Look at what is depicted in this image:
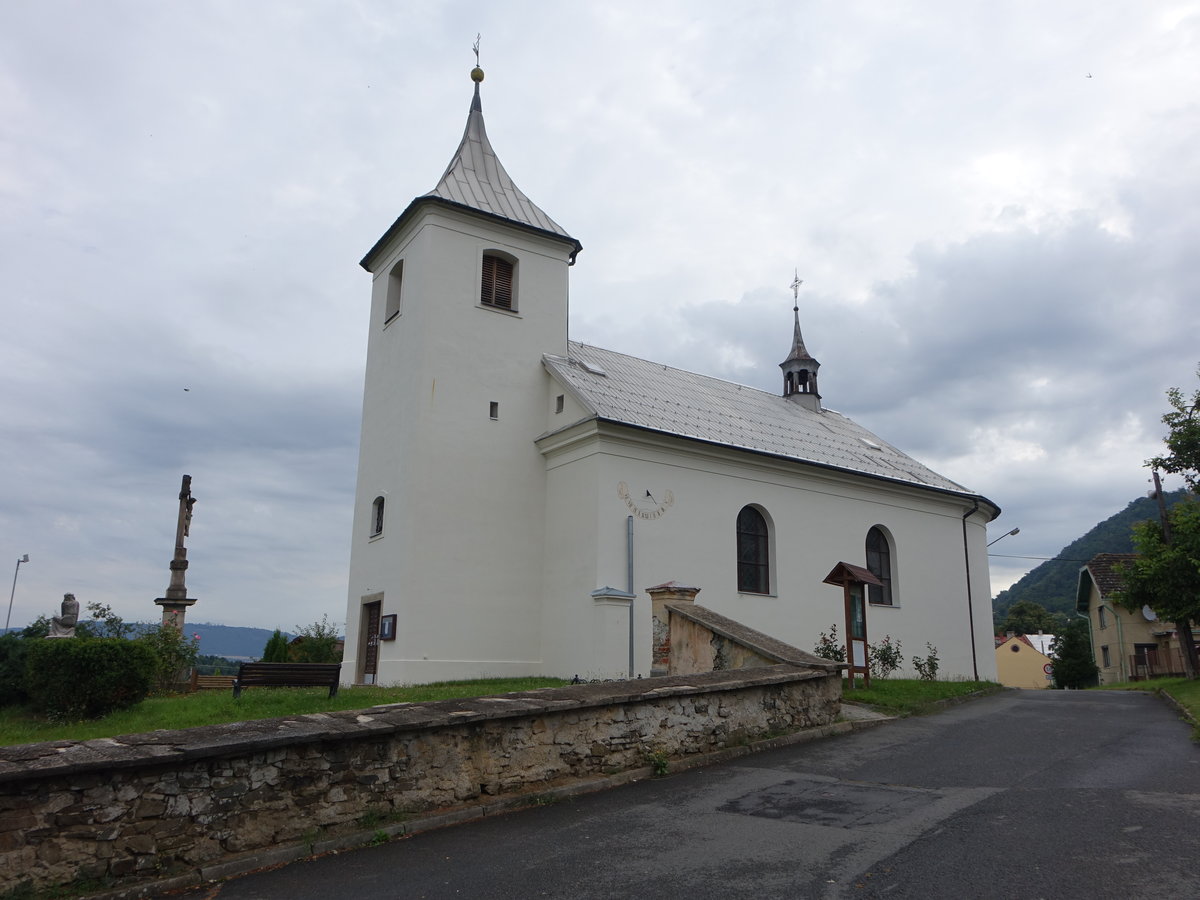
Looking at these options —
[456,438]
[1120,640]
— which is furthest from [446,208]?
[1120,640]

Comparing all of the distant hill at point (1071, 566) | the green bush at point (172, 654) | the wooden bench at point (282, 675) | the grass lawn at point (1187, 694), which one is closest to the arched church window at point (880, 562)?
the grass lawn at point (1187, 694)

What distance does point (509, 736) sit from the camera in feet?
26.8

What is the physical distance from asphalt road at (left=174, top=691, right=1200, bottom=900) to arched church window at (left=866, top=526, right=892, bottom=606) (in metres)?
13.2

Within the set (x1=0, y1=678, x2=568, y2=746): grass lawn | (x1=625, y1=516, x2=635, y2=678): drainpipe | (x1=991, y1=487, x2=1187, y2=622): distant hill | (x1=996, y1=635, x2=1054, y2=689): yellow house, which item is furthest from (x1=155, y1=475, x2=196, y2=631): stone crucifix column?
(x1=991, y1=487, x2=1187, y2=622): distant hill

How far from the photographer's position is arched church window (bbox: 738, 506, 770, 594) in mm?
20344

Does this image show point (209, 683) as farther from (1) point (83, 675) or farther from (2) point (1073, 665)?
(2) point (1073, 665)

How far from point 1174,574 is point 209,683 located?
2179 cm

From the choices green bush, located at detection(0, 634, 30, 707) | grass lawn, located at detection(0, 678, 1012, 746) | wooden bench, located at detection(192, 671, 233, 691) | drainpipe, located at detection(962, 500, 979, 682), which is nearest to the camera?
grass lawn, located at detection(0, 678, 1012, 746)

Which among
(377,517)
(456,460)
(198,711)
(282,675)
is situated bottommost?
(198,711)

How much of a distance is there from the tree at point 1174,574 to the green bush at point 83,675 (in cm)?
2094

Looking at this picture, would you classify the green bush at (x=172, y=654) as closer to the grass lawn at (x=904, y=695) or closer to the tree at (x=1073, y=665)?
the grass lawn at (x=904, y=695)

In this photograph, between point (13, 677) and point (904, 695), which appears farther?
point (904, 695)

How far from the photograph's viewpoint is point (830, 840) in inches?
260

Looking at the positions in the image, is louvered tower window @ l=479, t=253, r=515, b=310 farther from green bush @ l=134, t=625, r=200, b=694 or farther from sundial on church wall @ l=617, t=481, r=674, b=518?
green bush @ l=134, t=625, r=200, b=694
